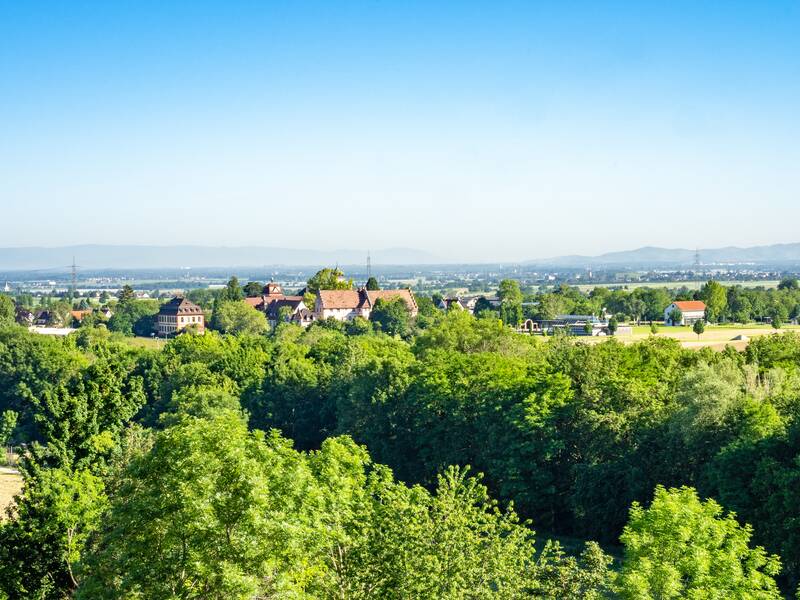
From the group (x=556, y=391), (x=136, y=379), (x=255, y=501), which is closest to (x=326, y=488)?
(x=255, y=501)

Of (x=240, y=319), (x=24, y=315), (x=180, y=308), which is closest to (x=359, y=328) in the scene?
(x=240, y=319)

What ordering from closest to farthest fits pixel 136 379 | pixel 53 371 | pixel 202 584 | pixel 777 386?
pixel 202 584
pixel 136 379
pixel 777 386
pixel 53 371

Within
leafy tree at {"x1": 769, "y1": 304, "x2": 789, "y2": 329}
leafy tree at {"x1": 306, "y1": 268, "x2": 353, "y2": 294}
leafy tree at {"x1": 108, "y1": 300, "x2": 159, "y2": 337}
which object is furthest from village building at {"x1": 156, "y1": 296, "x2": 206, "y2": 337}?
leafy tree at {"x1": 769, "y1": 304, "x2": 789, "y2": 329}

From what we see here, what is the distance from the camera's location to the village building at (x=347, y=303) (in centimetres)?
12900

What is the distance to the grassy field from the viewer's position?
138ft

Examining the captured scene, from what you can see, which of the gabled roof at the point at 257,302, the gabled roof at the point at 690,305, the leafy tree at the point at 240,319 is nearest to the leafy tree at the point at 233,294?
the gabled roof at the point at 257,302

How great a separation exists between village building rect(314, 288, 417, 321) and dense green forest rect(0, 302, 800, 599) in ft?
217

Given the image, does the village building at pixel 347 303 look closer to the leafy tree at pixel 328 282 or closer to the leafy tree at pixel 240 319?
the leafy tree at pixel 328 282

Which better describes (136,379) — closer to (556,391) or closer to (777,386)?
(556,391)

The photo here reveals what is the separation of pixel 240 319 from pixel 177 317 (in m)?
19.7

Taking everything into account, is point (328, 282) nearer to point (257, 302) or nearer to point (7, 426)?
point (257, 302)

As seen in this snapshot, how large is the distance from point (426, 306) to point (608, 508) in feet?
298

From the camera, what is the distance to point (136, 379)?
100 feet

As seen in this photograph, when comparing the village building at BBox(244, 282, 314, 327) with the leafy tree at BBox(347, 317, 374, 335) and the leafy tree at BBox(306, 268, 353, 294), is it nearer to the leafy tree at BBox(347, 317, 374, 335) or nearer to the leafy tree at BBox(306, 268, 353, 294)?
the leafy tree at BBox(306, 268, 353, 294)
